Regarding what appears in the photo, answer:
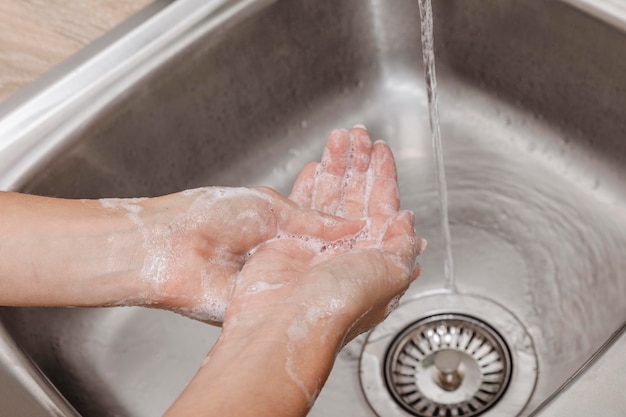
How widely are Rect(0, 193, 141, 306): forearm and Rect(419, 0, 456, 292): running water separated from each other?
34cm

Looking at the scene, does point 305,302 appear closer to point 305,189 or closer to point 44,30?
point 305,189

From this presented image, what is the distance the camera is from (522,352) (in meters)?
0.73

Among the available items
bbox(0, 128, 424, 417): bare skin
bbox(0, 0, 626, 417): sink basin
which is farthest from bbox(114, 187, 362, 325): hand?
bbox(0, 0, 626, 417): sink basin

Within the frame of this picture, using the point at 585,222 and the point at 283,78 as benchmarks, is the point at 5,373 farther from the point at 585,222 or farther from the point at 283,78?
the point at 585,222

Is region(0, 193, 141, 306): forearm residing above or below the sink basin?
below

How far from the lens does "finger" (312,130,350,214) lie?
0.72 m

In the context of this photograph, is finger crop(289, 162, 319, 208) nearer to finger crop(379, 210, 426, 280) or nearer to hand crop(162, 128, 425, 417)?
hand crop(162, 128, 425, 417)

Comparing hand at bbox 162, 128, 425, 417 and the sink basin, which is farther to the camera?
the sink basin

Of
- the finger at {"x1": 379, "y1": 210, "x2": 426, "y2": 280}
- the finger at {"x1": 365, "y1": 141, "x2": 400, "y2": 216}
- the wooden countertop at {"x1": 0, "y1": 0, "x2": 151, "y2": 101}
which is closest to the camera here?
the finger at {"x1": 379, "y1": 210, "x2": 426, "y2": 280}

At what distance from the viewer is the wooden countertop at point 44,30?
785 millimetres

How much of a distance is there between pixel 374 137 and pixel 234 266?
34cm

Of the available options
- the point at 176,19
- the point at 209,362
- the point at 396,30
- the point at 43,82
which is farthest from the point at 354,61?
the point at 209,362

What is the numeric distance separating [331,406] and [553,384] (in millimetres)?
219

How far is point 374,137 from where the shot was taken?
896mm
